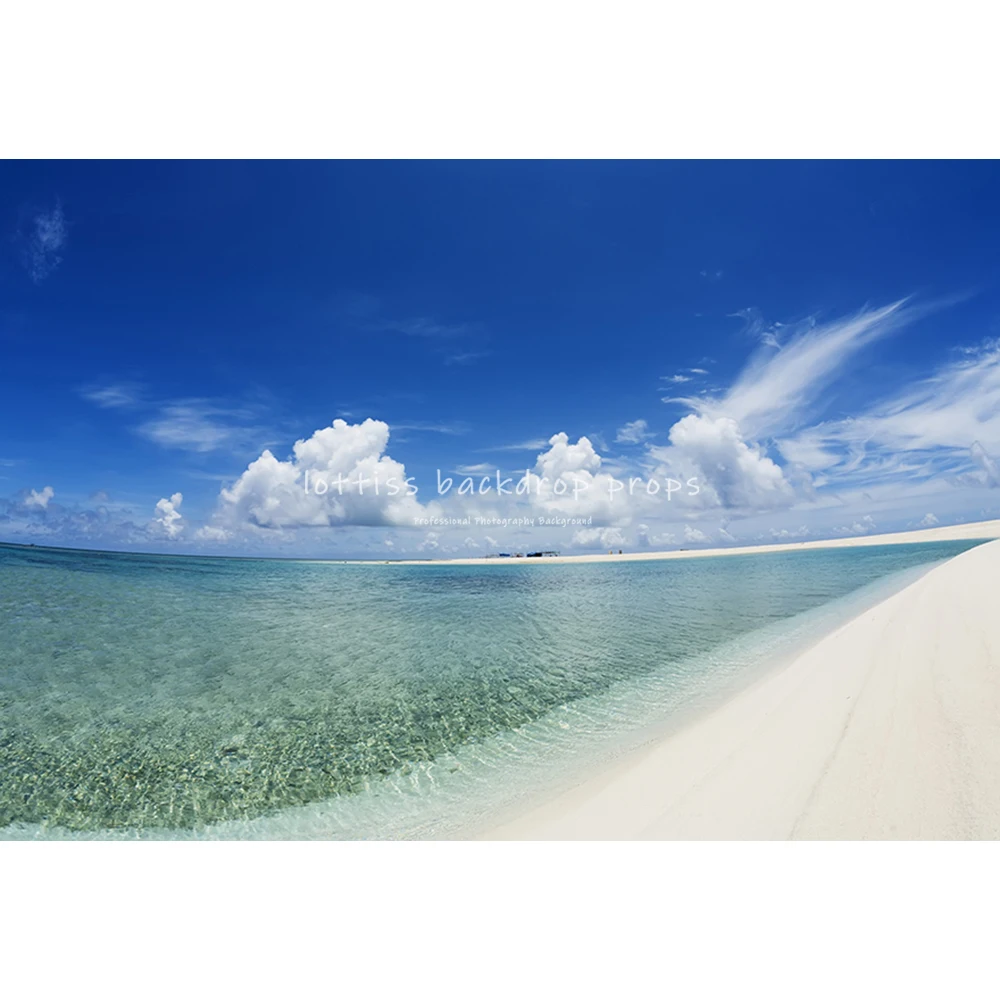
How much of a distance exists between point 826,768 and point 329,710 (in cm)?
785

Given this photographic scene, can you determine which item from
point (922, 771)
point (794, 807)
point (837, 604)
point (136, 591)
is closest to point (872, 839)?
point (794, 807)

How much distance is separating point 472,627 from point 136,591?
26.2m

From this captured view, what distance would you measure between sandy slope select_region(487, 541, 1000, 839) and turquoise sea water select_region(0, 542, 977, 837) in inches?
38.1

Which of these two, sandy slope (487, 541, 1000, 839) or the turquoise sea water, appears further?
the turquoise sea water

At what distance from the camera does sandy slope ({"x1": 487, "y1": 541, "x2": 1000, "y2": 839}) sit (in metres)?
3.93

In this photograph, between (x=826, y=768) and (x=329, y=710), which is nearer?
(x=826, y=768)

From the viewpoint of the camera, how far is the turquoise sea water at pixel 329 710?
5453 mm

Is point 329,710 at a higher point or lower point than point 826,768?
lower

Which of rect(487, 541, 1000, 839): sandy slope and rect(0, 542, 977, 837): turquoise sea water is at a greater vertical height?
rect(487, 541, 1000, 839): sandy slope

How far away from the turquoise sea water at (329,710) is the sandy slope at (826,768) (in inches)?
38.1

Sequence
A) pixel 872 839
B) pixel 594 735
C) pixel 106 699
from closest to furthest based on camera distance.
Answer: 1. pixel 872 839
2. pixel 594 735
3. pixel 106 699

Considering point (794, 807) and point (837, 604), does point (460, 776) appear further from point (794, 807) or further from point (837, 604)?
point (837, 604)

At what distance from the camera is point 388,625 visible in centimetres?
1834

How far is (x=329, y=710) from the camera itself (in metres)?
8.56
